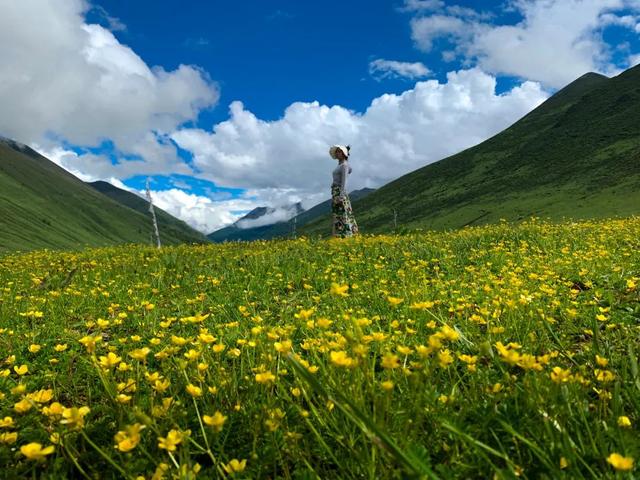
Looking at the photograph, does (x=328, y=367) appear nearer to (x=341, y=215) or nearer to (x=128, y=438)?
(x=128, y=438)

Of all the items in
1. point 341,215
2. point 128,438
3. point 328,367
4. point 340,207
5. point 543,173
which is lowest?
point 328,367

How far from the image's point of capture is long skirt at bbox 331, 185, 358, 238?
15.8m

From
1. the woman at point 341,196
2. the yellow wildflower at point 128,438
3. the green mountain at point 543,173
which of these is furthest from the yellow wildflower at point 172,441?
the green mountain at point 543,173

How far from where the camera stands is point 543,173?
102938mm

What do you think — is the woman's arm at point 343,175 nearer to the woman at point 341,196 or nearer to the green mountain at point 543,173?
the woman at point 341,196

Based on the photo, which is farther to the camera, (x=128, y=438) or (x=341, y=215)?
(x=341, y=215)

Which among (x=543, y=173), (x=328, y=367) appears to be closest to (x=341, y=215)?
(x=328, y=367)

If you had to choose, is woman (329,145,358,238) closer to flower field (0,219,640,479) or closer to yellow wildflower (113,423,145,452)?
flower field (0,219,640,479)

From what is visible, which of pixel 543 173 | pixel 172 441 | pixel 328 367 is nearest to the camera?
pixel 172 441

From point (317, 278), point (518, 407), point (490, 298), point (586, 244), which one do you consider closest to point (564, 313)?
point (490, 298)

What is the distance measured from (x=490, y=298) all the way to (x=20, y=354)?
5394mm

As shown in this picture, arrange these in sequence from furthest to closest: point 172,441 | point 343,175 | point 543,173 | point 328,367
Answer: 1. point 543,173
2. point 343,175
3. point 328,367
4. point 172,441

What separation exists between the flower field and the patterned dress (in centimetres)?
565

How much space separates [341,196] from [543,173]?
102286 millimetres
